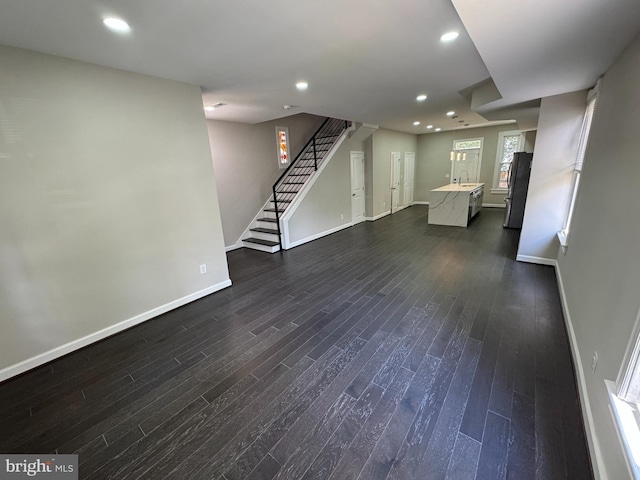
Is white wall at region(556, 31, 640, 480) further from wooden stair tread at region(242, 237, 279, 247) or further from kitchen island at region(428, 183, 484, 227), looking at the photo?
wooden stair tread at region(242, 237, 279, 247)

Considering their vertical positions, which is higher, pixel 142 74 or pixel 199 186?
pixel 142 74

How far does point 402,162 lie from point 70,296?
9.23 m

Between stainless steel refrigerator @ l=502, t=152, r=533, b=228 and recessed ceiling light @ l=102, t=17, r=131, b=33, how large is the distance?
23.7 ft

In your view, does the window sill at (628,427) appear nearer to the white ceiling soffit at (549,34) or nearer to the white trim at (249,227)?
the white ceiling soffit at (549,34)

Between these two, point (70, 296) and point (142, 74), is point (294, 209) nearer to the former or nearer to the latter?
point (142, 74)

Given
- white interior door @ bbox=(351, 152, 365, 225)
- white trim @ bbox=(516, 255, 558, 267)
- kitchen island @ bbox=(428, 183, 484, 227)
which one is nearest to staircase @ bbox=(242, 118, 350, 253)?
white interior door @ bbox=(351, 152, 365, 225)

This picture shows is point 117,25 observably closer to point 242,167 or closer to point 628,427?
point 628,427

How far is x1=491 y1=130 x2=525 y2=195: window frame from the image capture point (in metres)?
8.41

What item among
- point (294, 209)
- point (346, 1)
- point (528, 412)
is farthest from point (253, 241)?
point (528, 412)

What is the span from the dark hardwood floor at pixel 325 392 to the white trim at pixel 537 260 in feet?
2.28

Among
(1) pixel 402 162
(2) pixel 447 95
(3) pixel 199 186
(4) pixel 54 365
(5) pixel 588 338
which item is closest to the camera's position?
(5) pixel 588 338

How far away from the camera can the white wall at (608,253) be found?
Answer: 1.38 m

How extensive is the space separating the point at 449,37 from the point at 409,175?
320 inches

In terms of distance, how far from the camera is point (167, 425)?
1782 mm
